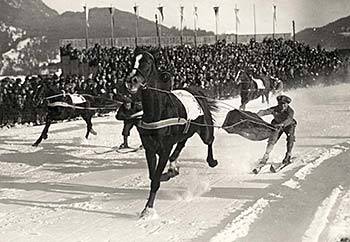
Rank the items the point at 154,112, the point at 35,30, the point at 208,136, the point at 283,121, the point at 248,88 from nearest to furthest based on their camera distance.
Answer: the point at 154,112, the point at 208,136, the point at 283,121, the point at 248,88, the point at 35,30

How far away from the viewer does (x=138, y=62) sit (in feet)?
23.0

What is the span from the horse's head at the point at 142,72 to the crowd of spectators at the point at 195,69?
7800 mm

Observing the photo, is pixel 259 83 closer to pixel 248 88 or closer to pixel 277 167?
pixel 248 88

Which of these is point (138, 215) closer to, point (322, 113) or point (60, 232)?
point (60, 232)

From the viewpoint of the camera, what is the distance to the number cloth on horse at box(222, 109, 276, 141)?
10.9 m

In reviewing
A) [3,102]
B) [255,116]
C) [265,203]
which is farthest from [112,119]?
[265,203]

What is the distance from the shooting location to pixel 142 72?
22.8ft

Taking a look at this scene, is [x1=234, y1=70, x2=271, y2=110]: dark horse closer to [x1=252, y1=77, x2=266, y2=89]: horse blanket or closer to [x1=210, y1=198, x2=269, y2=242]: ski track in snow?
[x1=252, y1=77, x2=266, y2=89]: horse blanket

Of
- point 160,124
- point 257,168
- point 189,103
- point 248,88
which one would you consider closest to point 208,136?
point 257,168

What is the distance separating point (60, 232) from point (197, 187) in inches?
108

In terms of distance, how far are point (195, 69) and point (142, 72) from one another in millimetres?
20204

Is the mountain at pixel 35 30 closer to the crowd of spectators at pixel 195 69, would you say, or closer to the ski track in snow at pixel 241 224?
the crowd of spectators at pixel 195 69

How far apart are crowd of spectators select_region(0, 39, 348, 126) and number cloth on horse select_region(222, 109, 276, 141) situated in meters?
4.38

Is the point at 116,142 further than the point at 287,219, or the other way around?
the point at 116,142
